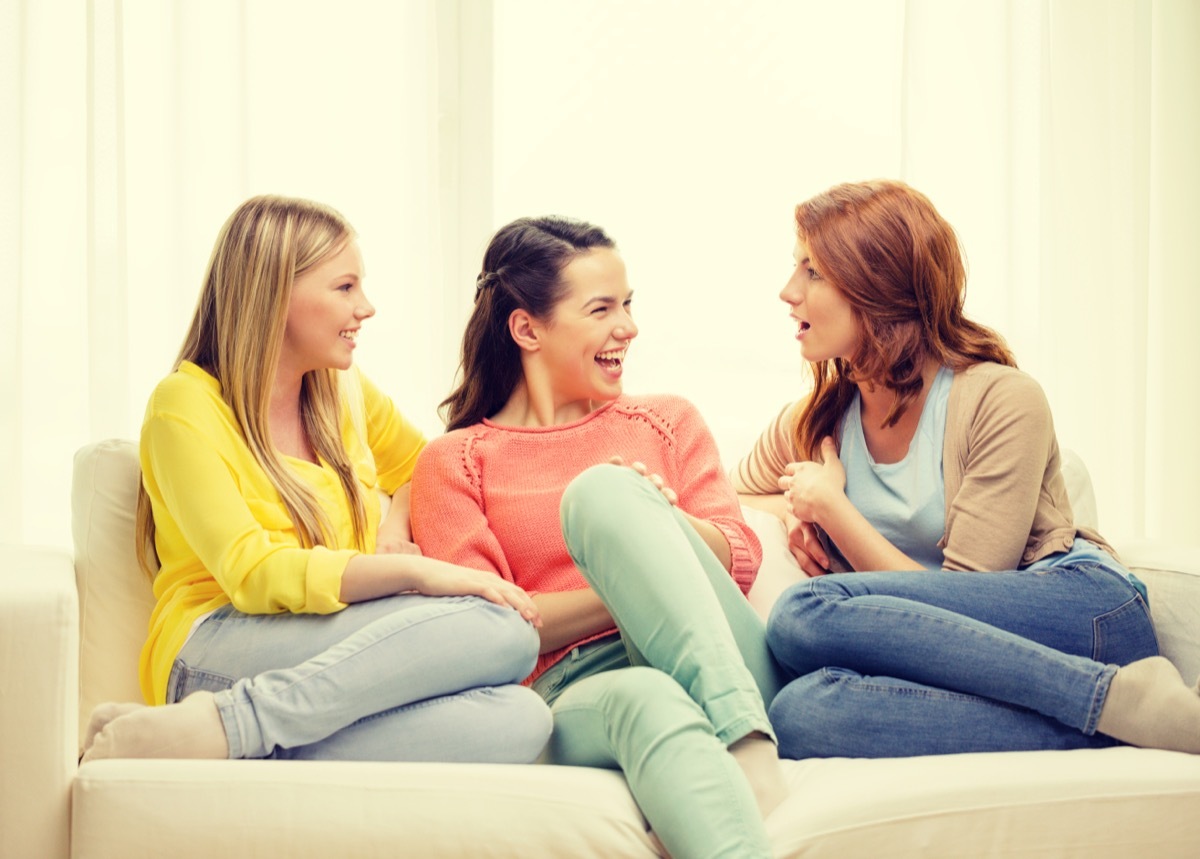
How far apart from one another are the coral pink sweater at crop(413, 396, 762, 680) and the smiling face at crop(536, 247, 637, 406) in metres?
0.06

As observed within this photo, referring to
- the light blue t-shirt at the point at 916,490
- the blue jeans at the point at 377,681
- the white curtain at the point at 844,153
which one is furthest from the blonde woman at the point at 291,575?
the white curtain at the point at 844,153

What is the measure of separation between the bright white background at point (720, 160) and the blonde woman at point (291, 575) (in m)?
1.05

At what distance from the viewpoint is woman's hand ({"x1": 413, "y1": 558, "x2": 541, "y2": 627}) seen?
61.3 inches

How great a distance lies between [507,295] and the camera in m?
2.01

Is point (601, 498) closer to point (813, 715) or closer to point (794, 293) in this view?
point (813, 715)

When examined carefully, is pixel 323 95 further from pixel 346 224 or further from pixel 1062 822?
pixel 1062 822

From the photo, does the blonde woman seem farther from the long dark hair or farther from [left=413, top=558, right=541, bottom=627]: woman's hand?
the long dark hair

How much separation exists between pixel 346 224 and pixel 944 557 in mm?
1026

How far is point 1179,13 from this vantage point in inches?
123

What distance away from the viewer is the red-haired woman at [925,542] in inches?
58.4

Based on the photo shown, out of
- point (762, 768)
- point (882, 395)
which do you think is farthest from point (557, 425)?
point (762, 768)

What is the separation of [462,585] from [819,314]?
2.44 ft

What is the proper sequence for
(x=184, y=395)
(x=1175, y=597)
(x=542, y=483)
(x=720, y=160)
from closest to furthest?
(x=184, y=395), (x=1175, y=597), (x=542, y=483), (x=720, y=160)

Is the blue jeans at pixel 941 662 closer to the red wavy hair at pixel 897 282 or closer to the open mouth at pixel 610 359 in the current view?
the red wavy hair at pixel 897 282
